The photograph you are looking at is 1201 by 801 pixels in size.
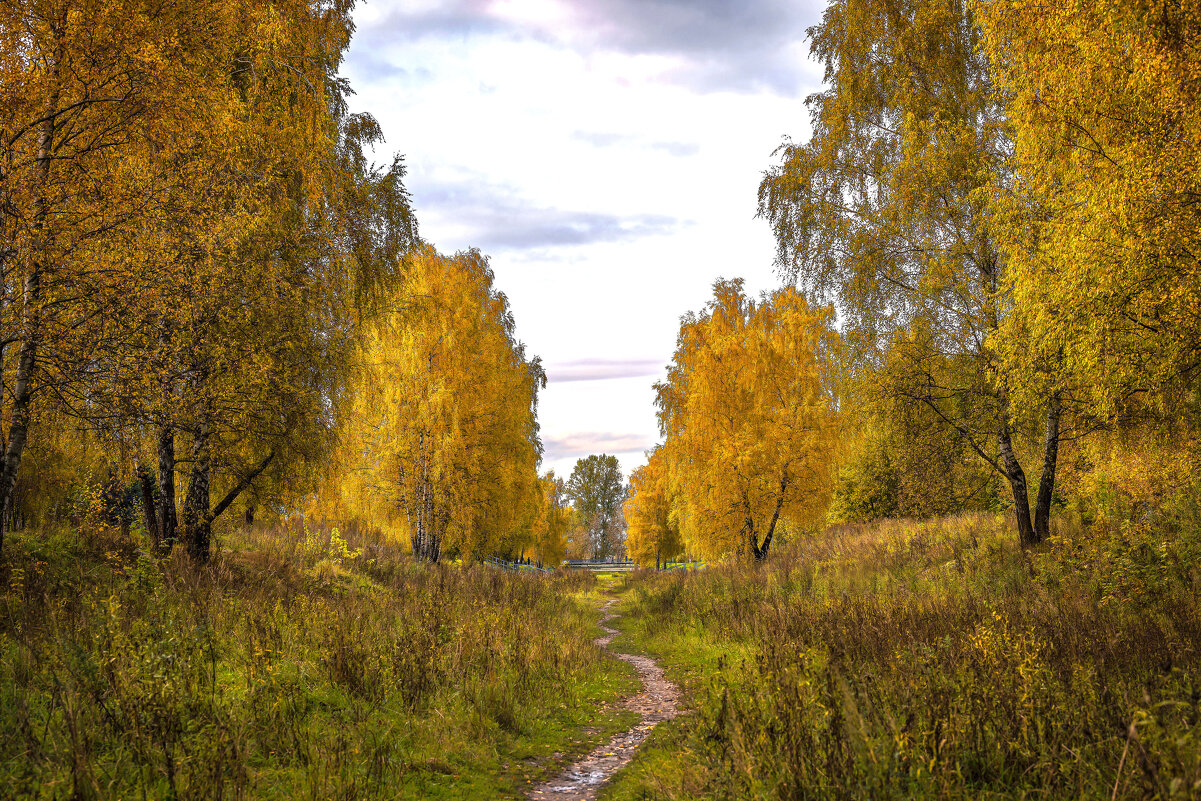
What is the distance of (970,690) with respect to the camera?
169 inches

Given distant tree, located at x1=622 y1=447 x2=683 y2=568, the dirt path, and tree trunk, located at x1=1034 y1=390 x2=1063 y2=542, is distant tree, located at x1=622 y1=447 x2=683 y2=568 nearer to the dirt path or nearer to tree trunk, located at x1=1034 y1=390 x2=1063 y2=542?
tree trunk, located at x1=1034 y1=390 x2=1063 y2=542

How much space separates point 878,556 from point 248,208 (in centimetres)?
1536

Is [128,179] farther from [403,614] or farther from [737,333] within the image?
[737,333]

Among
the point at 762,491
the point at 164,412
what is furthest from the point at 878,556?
the point at 164,412

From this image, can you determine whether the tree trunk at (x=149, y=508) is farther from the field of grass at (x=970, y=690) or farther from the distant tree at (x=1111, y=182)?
the distant tree at (x=1111, y=182)

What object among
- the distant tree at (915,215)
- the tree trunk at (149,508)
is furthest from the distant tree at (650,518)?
the tree trunk at (149,508)

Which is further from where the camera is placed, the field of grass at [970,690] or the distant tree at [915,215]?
the distant tree at [915,215]

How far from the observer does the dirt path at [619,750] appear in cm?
486

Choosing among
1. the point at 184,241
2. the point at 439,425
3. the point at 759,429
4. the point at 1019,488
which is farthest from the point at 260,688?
the point at 759,429

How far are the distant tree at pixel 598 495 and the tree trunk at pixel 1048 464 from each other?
239 ft

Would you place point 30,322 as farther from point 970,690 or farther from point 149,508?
point 970,690

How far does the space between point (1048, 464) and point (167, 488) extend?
15.7 m

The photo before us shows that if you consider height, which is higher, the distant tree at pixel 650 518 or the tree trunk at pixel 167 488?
the tree trunk at pixel 167 488

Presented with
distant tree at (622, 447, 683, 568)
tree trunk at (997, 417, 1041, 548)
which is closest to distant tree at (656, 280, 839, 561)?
tree trunk at (997, 417, 1041, 548)
